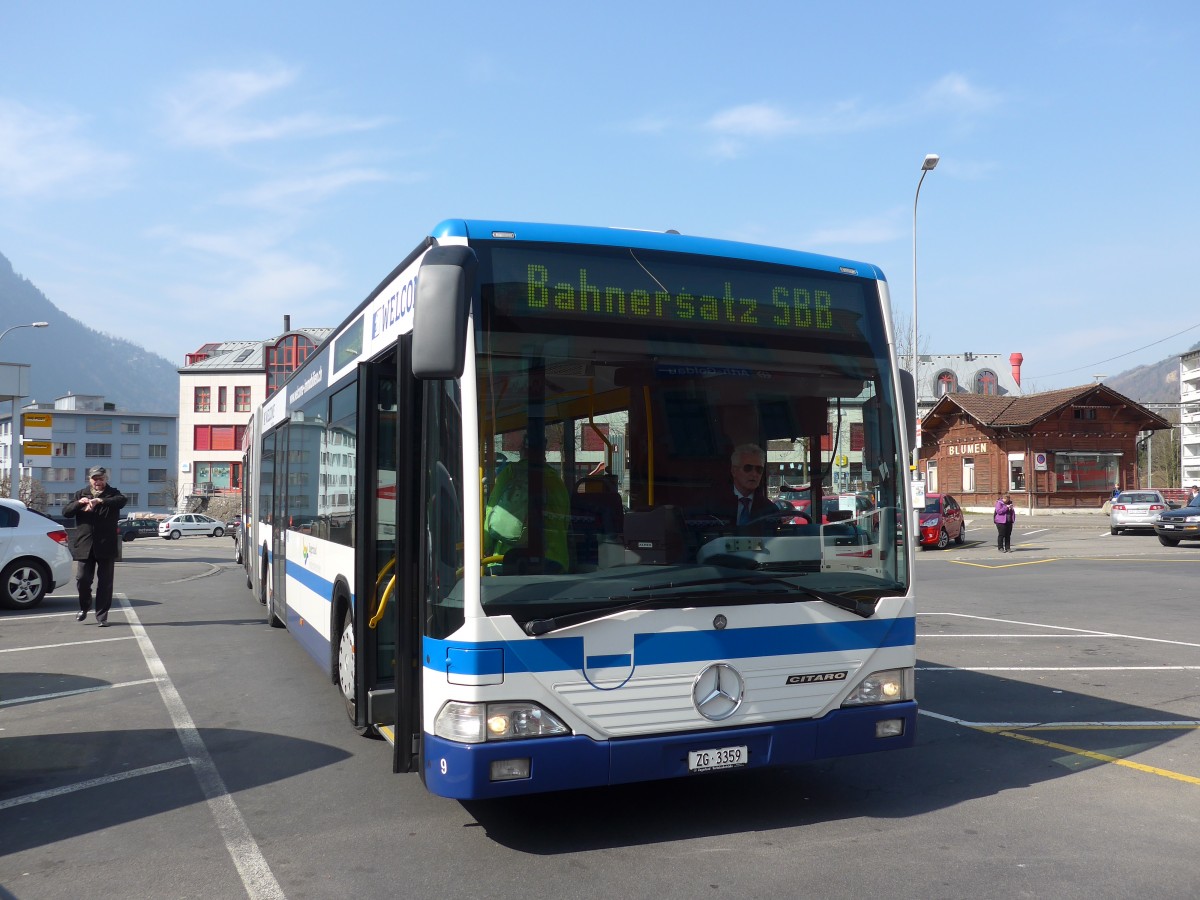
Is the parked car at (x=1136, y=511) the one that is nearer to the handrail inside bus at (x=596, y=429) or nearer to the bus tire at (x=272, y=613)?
the bus tire at (x=272, y=613)

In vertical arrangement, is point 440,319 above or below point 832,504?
above

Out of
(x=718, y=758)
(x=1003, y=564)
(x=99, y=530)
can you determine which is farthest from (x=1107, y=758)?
Answer: (x=1003, y=564)

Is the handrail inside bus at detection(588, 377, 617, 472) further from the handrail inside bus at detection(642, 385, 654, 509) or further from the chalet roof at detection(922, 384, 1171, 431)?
the chalet roof at detection(922, 384, 1171, 431)

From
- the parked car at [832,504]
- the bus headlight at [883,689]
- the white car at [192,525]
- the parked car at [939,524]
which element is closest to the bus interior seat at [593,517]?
the parked car at [832,504]

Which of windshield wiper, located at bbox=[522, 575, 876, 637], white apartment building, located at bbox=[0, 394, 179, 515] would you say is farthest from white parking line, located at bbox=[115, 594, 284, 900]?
white apartment building, located at bbox=[0, 394, 179, 515]

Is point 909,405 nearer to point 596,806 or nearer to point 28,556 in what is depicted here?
point 596,806

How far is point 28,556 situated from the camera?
16.7 m

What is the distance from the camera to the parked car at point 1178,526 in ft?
102

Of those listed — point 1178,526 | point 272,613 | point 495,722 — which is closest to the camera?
point 495,722

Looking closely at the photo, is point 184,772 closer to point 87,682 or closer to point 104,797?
point 104,797

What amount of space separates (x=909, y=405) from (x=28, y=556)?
49.4ft

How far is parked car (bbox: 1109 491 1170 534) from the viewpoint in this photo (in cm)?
3816

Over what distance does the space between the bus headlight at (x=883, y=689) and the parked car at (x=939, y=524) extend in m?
27.4

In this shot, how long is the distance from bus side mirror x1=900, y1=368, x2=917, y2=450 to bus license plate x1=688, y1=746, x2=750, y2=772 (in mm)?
1899
